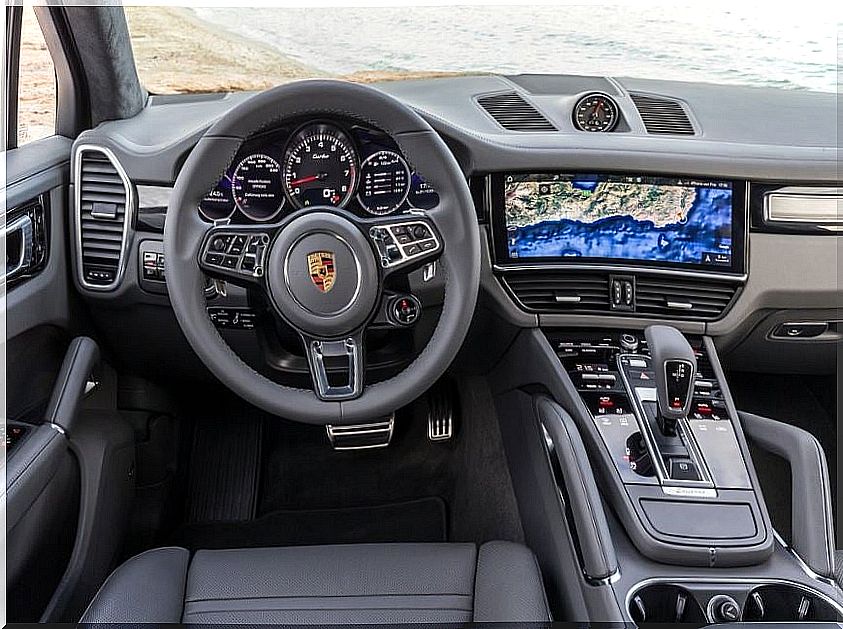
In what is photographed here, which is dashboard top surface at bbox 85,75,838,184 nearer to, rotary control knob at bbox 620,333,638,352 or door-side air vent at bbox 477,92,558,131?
door-side air vent at bbox 477,92,558,131

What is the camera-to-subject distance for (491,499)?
2.14 m

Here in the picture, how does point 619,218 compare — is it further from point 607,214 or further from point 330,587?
point 330,587

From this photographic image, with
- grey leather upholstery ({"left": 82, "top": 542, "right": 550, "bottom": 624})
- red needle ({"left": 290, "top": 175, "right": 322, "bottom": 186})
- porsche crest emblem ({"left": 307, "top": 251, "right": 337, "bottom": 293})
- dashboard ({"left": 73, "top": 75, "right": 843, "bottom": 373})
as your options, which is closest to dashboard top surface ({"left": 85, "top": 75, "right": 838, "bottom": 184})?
dashboard ({"left": 73, "top": 75, "right": 843, "bottom": 373})

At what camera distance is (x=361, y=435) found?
1752mm

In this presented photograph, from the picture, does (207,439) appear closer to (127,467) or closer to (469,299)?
(127,467)

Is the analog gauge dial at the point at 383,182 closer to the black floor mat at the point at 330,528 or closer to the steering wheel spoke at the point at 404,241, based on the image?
the steering wheel spoke at the point at 404,241

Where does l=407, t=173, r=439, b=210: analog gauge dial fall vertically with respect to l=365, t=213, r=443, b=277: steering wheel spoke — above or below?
above

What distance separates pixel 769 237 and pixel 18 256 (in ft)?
4.80

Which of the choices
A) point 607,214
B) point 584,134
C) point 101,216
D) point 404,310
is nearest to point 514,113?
point 584,134

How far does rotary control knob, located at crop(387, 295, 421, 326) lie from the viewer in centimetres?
152

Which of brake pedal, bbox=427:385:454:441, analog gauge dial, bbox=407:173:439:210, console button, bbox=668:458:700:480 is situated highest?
analog gauge dial, bbox=407:173:439:210

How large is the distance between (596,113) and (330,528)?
3.82 feet

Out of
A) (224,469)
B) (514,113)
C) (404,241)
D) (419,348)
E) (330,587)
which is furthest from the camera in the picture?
(224,469)

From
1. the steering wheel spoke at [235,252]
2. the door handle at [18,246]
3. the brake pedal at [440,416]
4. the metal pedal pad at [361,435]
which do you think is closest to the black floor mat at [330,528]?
the brake pedal at [440,416]
